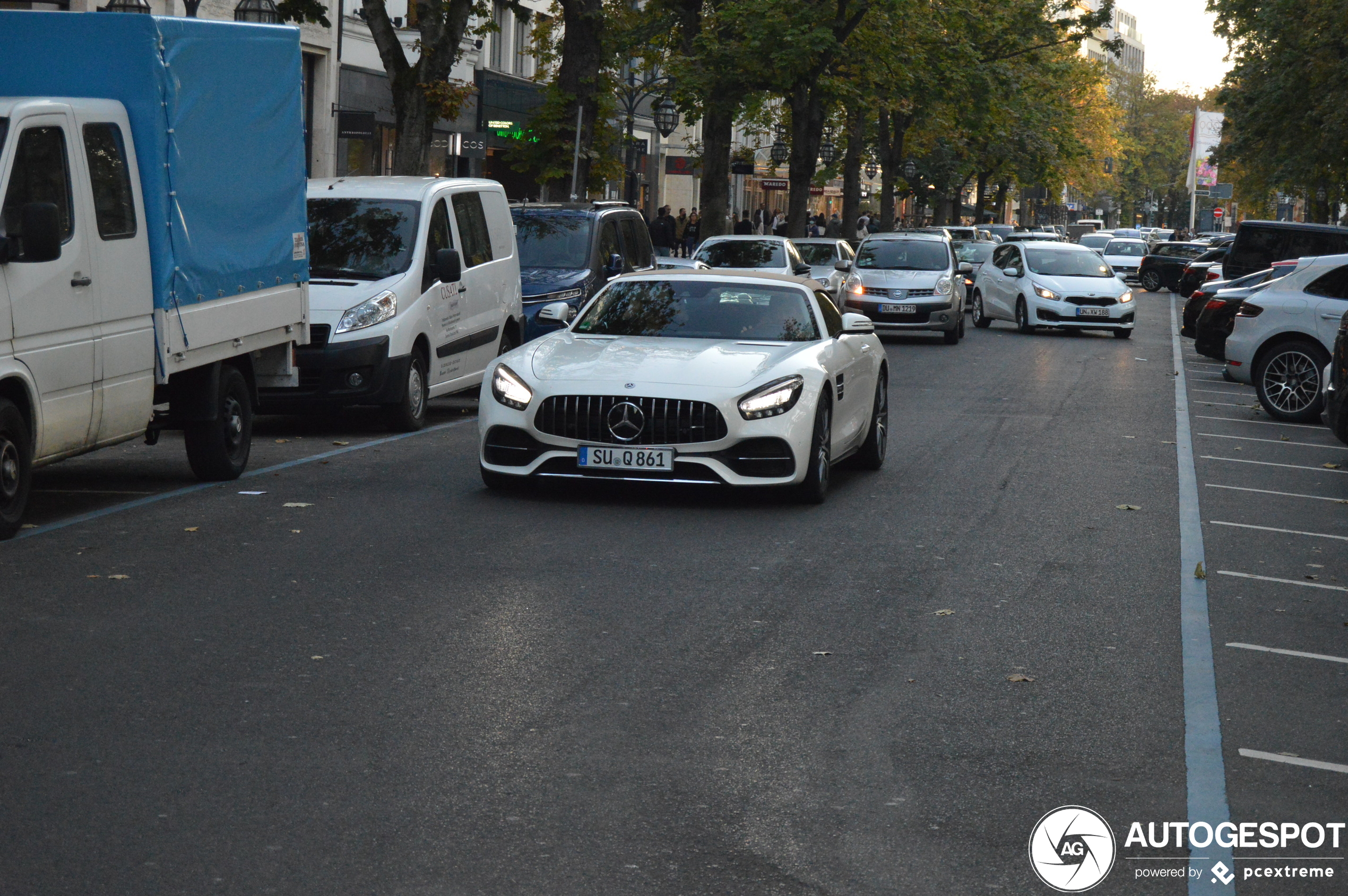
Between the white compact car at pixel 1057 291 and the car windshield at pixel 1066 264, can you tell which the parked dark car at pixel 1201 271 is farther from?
the white compact car at pixel 1057 291

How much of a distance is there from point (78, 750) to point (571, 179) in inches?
911

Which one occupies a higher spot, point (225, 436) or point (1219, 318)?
point (225, 436)

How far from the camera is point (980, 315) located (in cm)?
3434

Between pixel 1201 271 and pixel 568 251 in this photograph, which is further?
pixel 1201 271

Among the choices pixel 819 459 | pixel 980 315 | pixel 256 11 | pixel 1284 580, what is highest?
pixel 256 11

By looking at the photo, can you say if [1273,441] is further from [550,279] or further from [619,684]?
[619,684]

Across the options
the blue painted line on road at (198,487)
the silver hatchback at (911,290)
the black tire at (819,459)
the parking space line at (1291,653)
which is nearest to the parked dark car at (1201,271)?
the silver hatchback at (911,290)

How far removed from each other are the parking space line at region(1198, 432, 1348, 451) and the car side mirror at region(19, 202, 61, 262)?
35.4 feet

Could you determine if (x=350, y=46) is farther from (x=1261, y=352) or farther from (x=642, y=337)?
(x=642, y=337)

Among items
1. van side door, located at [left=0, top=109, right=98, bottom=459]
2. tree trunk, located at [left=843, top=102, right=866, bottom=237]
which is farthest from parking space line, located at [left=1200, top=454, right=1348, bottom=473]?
tree trunk, located at [left=843, top=102, right=866, bottom=237]

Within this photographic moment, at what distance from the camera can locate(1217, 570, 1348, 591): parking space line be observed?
8.86 m

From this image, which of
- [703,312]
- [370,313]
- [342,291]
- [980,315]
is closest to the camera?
[703,312]

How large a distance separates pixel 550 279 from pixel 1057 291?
1506 cm

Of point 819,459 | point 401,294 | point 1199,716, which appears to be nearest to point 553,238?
point 401,294
